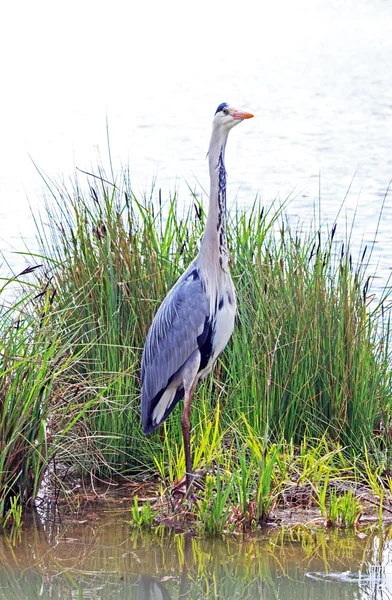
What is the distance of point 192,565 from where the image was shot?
13.8ft

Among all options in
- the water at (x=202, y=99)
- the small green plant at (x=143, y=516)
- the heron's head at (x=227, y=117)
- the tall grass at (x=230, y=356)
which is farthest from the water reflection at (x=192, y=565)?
the water at (x=202, y=99)

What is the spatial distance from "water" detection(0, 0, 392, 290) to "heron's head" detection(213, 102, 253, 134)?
1330 millimetres

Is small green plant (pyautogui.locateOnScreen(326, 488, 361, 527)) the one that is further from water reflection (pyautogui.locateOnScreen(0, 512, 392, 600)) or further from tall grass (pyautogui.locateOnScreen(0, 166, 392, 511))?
tall grass (pyautogui.locateOnScreen(0, 166, 392, 511))

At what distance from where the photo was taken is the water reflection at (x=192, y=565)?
402 centimetres

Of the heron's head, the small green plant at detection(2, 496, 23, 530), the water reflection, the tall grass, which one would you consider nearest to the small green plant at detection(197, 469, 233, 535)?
the water reflection

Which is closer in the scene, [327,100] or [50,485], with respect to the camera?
[50,485]

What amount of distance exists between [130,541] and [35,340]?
3.11 feet

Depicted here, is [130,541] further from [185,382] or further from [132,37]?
[132,37]

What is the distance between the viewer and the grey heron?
15.7 ft

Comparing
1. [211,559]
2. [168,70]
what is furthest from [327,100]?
[211,559]

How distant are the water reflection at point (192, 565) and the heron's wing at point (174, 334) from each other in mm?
675

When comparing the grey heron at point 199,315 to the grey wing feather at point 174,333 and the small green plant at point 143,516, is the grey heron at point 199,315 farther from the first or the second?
the small green plant at point 143,516

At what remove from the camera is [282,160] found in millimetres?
14617

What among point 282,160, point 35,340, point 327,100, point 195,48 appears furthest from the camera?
point 195,48
